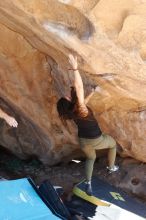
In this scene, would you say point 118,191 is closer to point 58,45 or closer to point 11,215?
point 11,215

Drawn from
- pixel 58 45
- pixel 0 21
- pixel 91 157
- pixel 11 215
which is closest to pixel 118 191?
pixel 91 157

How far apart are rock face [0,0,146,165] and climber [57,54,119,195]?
0.26 meters

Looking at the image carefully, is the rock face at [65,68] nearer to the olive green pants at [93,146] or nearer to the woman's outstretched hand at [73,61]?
the woman's outstretched hand at [73,61]

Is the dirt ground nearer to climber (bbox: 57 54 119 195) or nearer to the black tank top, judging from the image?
climber (bbox: 57 54 119 195)

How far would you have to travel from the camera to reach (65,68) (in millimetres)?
5445

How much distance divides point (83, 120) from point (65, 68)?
0.71 m

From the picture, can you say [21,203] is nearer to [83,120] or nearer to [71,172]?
[83,120]

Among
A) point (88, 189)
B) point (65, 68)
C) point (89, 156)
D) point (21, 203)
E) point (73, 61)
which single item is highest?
point (73, 61)

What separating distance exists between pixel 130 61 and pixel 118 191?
2.24m

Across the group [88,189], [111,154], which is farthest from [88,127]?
[88,189]

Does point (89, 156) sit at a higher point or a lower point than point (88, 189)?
higher

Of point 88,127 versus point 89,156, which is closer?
point 88,127

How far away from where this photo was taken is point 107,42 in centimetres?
425

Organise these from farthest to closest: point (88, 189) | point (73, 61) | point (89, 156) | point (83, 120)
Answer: point (88, 189), point (89, 156), point (83, 120), point (73, 61)
